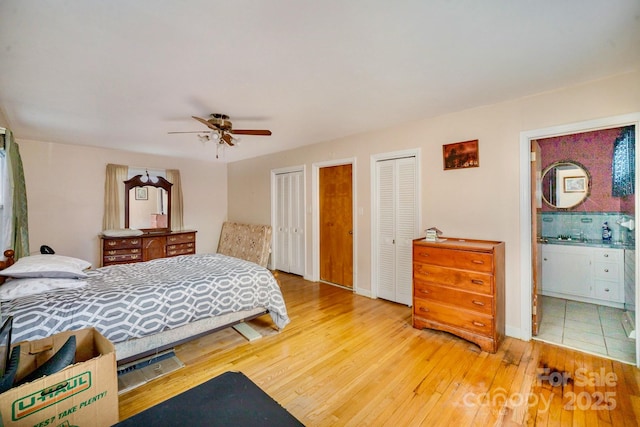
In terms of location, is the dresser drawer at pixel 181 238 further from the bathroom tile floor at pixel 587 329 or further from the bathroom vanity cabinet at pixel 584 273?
the bathroom vanity cabinet at pixel 584 273

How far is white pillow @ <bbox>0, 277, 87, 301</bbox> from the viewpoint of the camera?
1976 mm

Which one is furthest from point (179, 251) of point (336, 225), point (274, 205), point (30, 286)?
point (30, 286)

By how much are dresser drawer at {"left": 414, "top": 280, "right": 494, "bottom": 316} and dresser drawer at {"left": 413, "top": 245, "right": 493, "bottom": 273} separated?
0.24 meters

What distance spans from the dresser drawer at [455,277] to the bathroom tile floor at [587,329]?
3.01 ft

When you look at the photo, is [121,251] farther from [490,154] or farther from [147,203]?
[490,154]

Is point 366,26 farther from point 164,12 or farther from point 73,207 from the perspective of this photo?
point 73,207

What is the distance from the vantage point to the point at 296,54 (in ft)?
6.44

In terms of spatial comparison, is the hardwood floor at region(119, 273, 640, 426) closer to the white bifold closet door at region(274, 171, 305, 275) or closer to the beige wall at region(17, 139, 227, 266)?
the white bifold closet door at region(274, 171, 305, 275)

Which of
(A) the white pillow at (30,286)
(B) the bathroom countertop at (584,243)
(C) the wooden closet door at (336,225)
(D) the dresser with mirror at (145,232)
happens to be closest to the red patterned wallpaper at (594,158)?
(B) the bathroom countertop at (584,243)

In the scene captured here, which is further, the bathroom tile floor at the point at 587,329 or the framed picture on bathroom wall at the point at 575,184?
the framed picture on bathroom wall at the point at 575,184

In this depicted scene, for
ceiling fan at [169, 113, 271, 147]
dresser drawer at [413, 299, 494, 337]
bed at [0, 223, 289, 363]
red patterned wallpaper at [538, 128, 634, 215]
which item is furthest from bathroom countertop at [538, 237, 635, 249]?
ceiling fan at [169, 113, 271, 147]

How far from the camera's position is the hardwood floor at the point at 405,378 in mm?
1784

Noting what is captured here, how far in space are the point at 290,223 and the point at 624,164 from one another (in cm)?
445

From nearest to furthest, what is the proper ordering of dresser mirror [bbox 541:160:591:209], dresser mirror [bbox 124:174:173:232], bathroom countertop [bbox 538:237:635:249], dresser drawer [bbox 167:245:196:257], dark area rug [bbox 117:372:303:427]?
dark area rug [bbox 117:372:303:427], bathroom countertop [bbox 538:237:635:249], dresser mirror [bbox 541:160:591:209], dresser mirror [bbox 124:174:173:232], dresser drawer [bbox 167:245:196:257]
